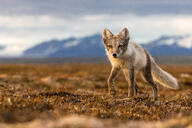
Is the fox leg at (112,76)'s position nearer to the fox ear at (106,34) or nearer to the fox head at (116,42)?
the fox head at (116,42)

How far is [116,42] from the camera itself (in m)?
10.3

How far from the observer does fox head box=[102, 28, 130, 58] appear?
Answer: 10.3 metres

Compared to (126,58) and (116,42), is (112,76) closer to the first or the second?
(126,58)

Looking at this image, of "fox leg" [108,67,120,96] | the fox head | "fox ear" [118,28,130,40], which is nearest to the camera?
the fox head

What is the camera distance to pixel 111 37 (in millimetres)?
10602

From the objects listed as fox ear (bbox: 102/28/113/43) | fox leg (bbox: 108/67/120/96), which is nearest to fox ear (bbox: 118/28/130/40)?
fox ear (bbox: 102/28/113/43)

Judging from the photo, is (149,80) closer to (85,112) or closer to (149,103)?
→ (149,103)

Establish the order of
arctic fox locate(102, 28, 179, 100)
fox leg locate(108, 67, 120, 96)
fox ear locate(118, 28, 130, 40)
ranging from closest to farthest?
arctic fox locate(102, 28, 179, 100) → fox ear locate(118, 28, 130, 40) → fox leg locate(108, 67, 120, 96)

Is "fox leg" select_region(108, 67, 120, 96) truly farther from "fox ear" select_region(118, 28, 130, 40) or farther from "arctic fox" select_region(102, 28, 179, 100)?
"fox ear" select_region(118, 28, 130, 40)

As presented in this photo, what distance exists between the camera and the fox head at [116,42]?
33.7 feet

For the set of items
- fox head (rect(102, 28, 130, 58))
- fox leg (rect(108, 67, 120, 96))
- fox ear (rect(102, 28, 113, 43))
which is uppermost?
fox ear (rect(102, 28, 113, 43))

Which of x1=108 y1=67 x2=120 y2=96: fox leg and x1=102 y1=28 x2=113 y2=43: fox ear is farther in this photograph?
x1=108 y1=67 x2=120 y2=96: fox leg

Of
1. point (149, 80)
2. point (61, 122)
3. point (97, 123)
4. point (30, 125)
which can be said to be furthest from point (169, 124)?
point (149, 80)

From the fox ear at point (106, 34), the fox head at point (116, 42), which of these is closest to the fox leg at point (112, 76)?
the fox head at point (116, 42)
